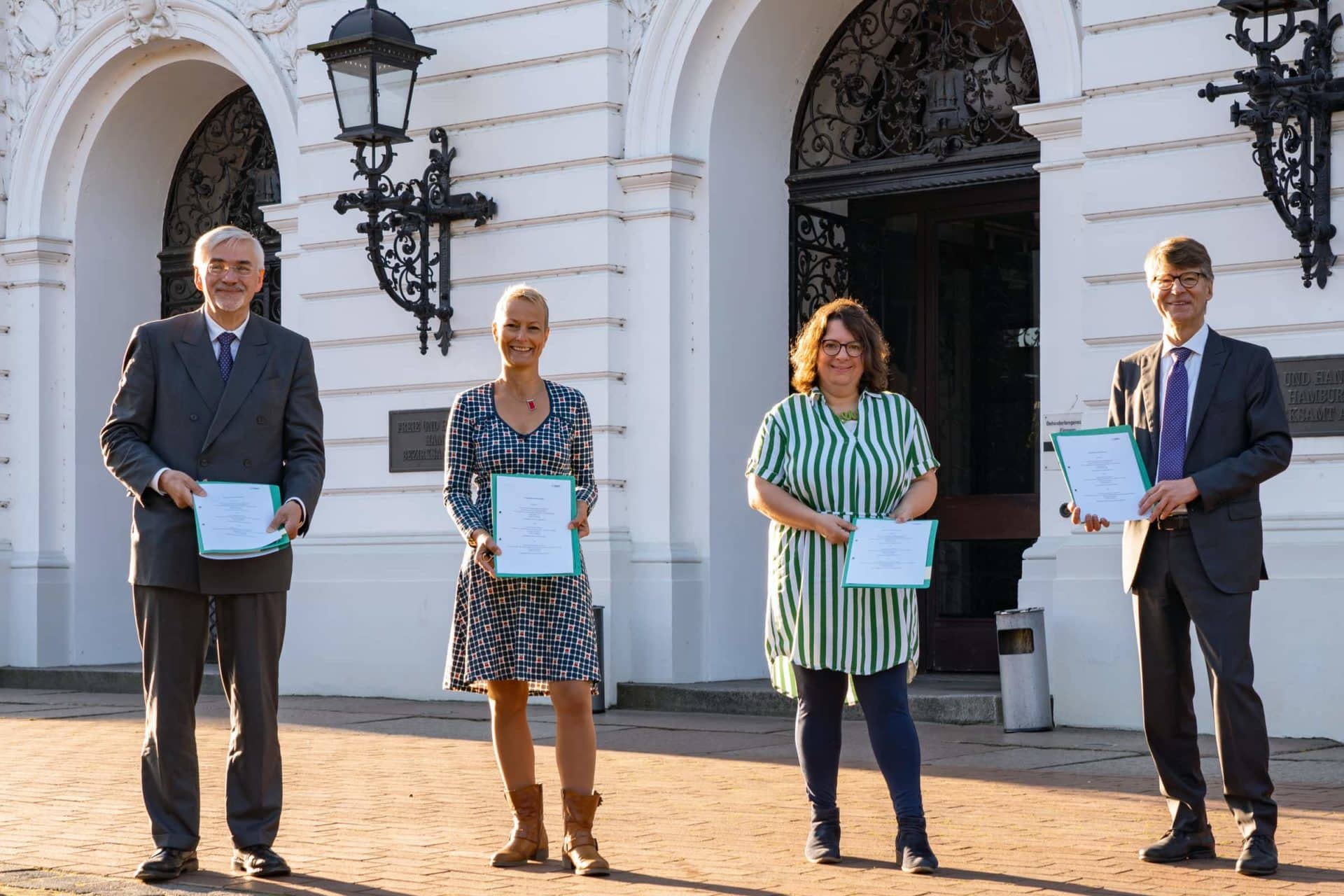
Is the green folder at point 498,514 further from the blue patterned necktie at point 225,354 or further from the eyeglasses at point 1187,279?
the eyeglasses at point 1187,279

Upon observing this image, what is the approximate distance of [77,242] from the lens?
48.1 ft

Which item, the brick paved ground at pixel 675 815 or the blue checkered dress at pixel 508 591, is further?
the blue checkered dress at pixel 508 591

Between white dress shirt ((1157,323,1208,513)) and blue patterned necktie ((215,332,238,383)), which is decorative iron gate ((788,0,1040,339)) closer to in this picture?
white dress shirt ((1157,323,1208,513))

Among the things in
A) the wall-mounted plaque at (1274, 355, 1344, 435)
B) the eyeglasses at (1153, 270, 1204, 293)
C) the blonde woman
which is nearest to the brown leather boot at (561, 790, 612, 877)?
the blonde woman

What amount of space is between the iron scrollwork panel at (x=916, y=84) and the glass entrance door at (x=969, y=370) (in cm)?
50

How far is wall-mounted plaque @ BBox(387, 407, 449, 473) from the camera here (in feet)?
39.2

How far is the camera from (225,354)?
5.86 meters

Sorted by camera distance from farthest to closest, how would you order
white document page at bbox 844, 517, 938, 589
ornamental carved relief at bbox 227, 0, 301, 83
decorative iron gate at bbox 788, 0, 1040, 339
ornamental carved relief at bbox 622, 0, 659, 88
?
1. ornamental carved relief at bbox 227, 0, 301, 83
2. ornamental carved relief at bbox 622, 0, 659, 88
3. decorative iron gate at bbox 788, 0, 1040, 339
4. white document page at bbox 844, 517, 938, 589

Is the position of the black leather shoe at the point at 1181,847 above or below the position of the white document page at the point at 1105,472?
below

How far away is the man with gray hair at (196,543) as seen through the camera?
18.7 ft

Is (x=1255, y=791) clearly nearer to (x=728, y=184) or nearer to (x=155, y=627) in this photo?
(x=155, y=627)

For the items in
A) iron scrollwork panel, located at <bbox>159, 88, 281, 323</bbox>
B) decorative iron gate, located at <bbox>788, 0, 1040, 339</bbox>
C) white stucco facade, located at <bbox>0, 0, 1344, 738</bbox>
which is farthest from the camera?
iron scrollwork panel, located at <bbox>159, 88, 281, 323</bbox>

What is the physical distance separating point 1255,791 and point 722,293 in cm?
641

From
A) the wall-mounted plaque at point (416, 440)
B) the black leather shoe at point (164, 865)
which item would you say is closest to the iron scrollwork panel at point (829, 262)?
the wall-mounted plaque at point (416, 440)
